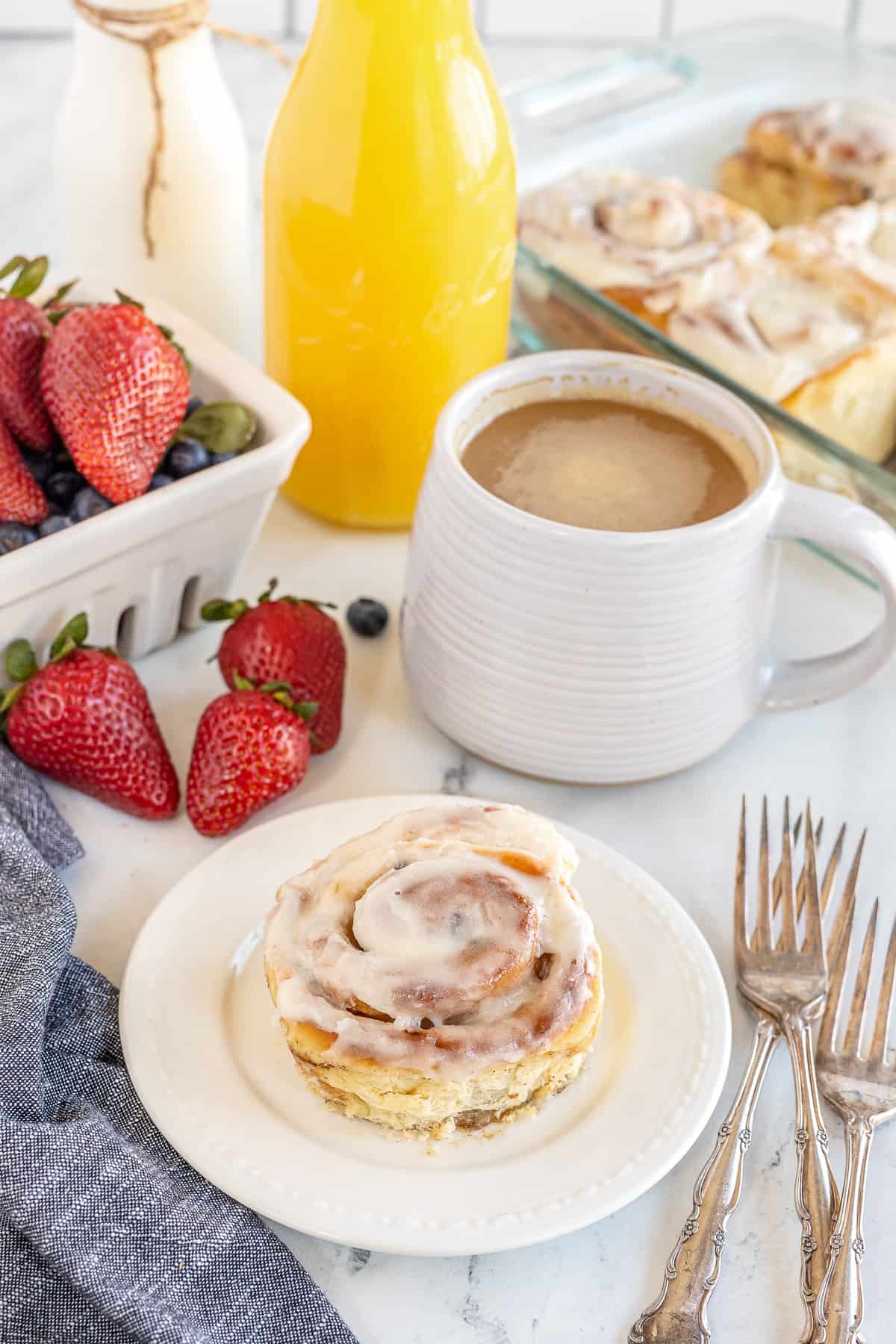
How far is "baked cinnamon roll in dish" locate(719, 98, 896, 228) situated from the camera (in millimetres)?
1672

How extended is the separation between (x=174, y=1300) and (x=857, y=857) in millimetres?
518

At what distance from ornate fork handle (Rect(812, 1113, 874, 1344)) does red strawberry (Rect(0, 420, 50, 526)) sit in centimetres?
66

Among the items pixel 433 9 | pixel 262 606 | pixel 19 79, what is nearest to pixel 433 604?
pixel 262 606

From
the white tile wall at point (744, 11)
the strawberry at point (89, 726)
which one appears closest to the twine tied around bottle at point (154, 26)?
the strawberry at point (89, 726)

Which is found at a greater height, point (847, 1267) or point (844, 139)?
point (844, 139)

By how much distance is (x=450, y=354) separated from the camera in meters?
1.17

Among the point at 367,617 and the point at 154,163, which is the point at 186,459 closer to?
the point at 367,617

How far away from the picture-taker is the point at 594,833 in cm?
98

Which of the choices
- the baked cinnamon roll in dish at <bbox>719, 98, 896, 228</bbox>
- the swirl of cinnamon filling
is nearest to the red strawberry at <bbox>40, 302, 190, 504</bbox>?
the swirl of cinnamon filling

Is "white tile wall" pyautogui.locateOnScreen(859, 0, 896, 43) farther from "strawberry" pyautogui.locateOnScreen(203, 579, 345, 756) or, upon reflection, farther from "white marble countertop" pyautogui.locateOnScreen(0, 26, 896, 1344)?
"strawberry" pyautogui.locateOnScreen(203, 579, 345, 756)

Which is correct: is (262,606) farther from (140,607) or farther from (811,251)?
(811,251)

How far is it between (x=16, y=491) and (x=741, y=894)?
1.83ft

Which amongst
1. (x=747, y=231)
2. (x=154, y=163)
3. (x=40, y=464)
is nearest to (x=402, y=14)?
(x=154, y=163)

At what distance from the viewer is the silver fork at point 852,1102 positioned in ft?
2.30
